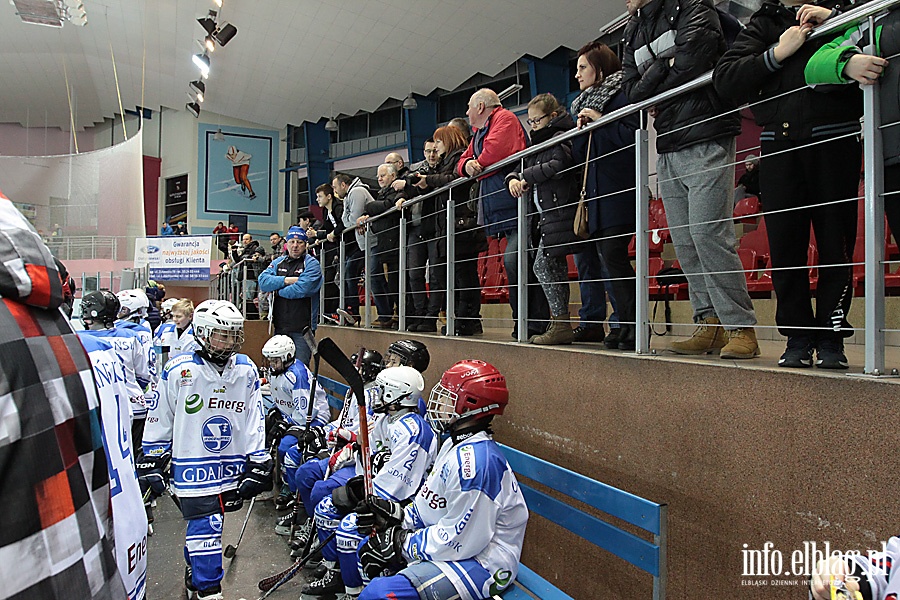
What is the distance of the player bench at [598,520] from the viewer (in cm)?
239

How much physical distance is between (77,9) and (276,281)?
30.9 feet

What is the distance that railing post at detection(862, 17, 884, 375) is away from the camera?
6.49 feet

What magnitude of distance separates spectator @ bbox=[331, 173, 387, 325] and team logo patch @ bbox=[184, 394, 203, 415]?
2784 mm

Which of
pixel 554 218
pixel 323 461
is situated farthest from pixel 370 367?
pixel 554 218

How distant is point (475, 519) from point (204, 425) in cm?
233

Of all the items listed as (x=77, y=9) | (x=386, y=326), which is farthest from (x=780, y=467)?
(x=77, y=9)

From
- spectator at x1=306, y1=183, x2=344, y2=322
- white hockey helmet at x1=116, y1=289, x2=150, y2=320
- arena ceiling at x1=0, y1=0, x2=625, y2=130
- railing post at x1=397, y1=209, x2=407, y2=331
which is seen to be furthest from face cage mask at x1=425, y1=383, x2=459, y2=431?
arena ceiling at x1=0, y1=0, x2=625, y2=130

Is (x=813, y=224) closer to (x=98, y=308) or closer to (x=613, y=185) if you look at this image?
(x=613, y=185)

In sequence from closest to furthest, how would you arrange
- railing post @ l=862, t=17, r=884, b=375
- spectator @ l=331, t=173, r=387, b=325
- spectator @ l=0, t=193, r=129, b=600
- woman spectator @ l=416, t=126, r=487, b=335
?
spectator @ l=0, t=193, r=129, b=600 < railing post @ l=862, t=17, r=884, b=375 < woman spectator @ l=416, t=126, r=487, b=335 < spectator @ l=331, t=173, r=387, b=325

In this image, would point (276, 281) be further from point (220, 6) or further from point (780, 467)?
point (220, 6)

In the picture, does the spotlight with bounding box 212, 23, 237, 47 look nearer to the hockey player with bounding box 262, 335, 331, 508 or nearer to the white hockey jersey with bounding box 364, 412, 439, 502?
the hockey player with bounding box 262, 335, 331, 508

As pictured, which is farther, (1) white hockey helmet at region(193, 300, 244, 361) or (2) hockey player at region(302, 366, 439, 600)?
(1) white hockey helmet at region(193, 300, 244, 361)

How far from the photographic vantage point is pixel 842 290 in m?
2.32

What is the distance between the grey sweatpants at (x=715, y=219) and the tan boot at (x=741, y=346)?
0.19 ft
